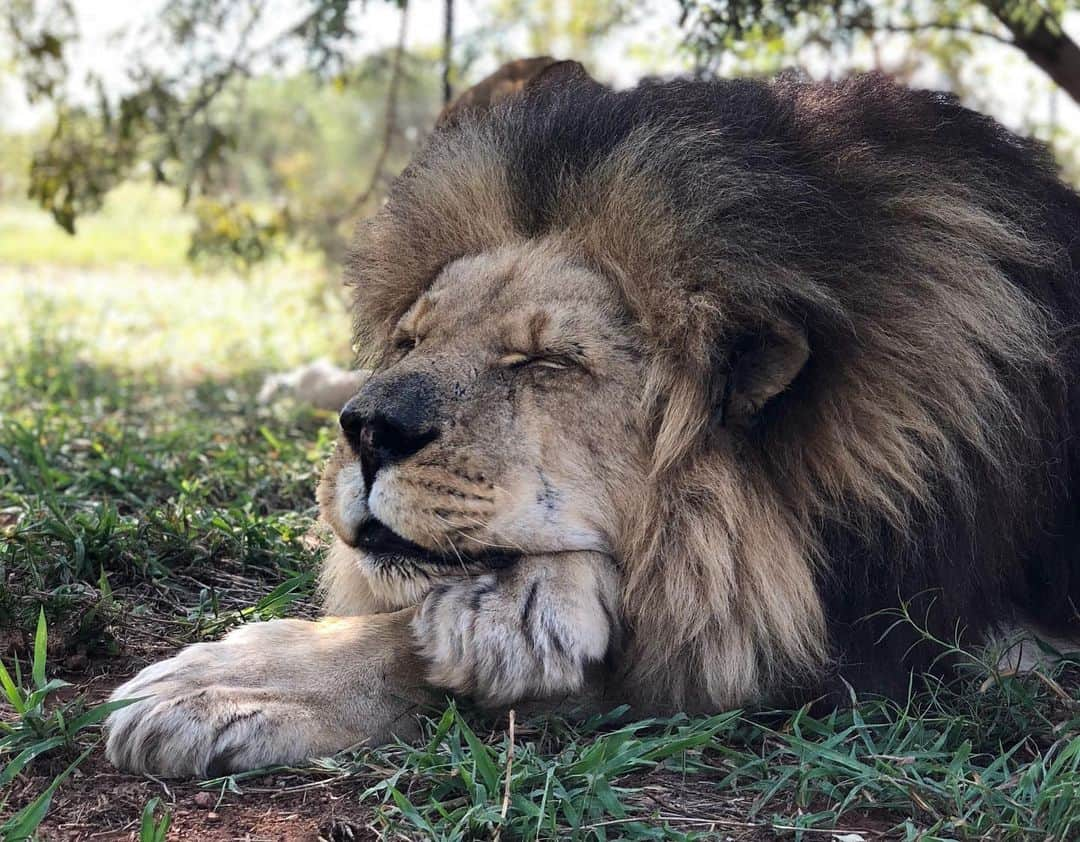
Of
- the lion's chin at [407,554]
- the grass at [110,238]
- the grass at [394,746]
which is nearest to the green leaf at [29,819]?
the grass at [394,746]

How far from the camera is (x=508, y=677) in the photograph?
2.46m

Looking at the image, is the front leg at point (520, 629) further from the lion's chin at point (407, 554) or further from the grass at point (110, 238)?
the grass at point (110, 238)

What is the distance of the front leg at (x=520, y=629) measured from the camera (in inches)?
96.9

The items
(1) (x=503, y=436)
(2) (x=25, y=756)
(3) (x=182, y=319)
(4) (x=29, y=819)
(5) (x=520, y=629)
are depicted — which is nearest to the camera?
(4) (x=29, y=819)

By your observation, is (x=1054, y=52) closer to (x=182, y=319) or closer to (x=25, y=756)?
(x=25, y=756)

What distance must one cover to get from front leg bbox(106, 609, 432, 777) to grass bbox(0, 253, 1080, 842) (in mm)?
53

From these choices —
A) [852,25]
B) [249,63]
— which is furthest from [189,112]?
[852,25]

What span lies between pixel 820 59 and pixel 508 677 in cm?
487

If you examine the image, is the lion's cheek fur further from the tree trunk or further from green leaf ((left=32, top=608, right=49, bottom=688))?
the tree trunk

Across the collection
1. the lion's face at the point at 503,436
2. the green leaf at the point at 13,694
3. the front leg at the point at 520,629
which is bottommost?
the green leaf at the point at 13,694

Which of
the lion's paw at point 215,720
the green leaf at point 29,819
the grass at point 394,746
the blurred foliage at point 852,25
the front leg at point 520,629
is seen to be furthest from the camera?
the blurred foliage at point 852,25

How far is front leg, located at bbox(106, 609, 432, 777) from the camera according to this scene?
2.33 meters

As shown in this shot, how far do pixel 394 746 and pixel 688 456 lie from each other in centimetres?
84

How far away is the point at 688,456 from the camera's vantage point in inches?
103
